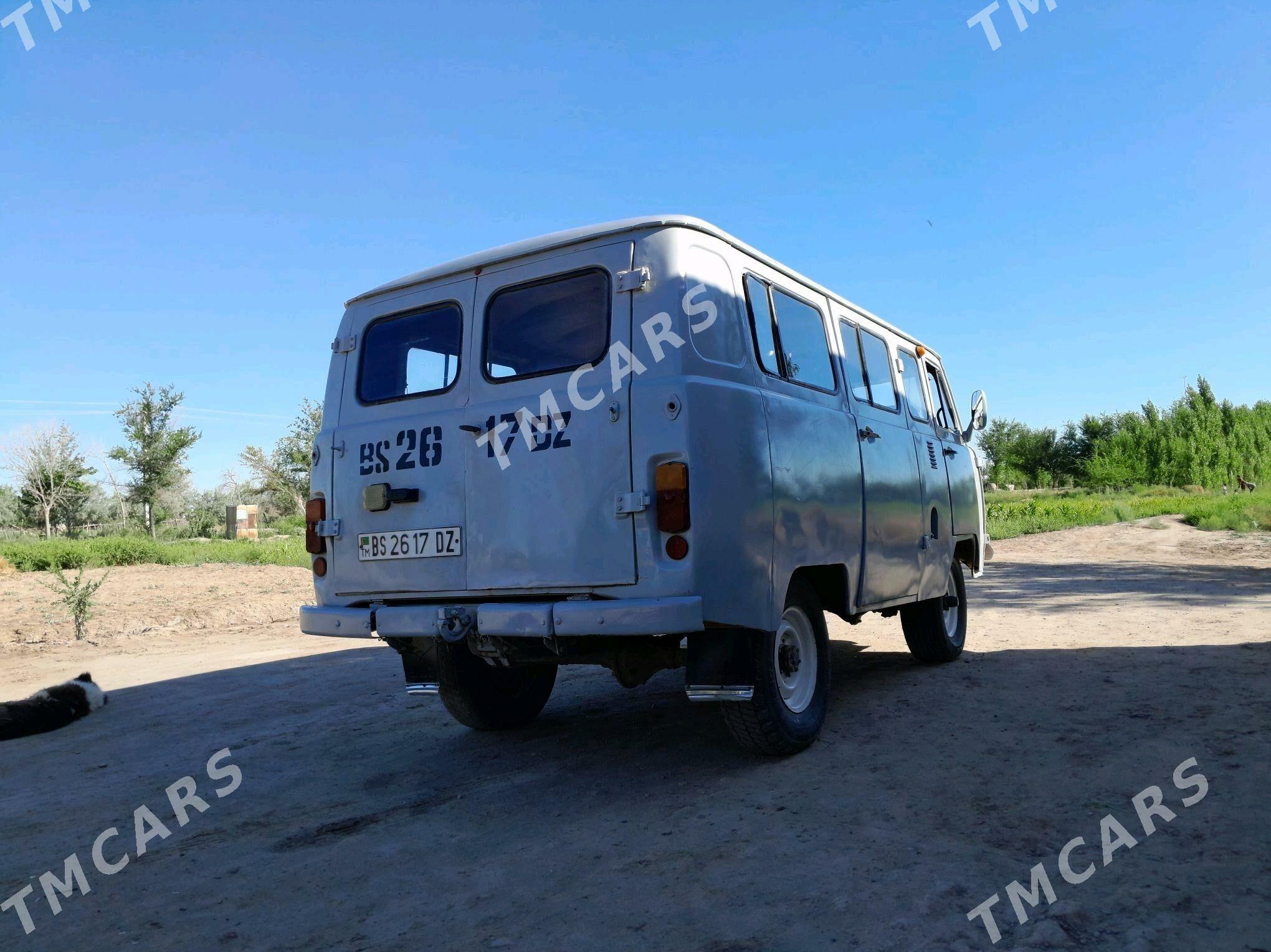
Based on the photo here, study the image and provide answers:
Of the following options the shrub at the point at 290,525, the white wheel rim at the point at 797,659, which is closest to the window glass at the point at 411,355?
the white wheel rim at the point at 797,659

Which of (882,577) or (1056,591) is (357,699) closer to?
(882,577)

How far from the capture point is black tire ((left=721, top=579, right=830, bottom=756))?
4.20 m

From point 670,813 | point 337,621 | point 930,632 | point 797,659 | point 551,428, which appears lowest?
point 670,813

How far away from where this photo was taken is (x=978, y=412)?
7.77 m

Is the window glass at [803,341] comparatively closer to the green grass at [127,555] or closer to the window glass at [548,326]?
the window glass at [548,326]

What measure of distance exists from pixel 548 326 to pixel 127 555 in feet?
67.0

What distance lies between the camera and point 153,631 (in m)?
11.7

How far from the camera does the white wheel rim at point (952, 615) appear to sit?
23.6 ft

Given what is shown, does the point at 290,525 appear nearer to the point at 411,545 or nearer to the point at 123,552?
the point at 123,552

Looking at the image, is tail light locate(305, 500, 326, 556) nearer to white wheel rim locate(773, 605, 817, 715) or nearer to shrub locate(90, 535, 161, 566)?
white wheel rim locate(773, 605, 817, 715)

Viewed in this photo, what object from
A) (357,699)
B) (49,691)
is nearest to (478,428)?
(357,699)

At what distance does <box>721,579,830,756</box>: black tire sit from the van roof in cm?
173

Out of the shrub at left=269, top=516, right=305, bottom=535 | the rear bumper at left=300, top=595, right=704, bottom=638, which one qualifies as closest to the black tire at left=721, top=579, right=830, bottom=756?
the rear bumper at left=300, top=595, right=704, bottom=638

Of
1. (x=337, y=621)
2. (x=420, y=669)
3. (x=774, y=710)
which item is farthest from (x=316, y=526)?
(x=774, y=710)
